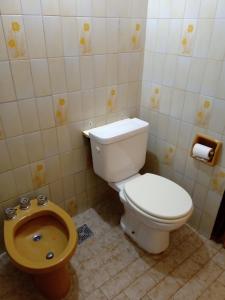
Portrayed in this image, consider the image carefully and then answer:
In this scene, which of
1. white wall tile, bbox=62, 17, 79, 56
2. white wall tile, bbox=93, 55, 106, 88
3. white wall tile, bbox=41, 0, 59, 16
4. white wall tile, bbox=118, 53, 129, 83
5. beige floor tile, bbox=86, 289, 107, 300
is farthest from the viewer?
white wall tile, bbox=118, 53, 129, 83

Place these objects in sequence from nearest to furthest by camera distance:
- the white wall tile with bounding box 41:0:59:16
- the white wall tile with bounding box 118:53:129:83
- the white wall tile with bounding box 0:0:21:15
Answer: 1. the white wall tile with bounding box 0:0:21:15
2. the white wall tile with bounding box 41:0:59:16
3. the white wall tile with bounding box 118:53:129:83

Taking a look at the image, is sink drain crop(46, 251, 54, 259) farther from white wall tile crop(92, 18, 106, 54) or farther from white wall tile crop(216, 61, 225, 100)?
white wall tile crop(216, 61, 225, 100)

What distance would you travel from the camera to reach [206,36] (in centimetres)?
130

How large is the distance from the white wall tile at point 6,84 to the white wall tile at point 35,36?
Result: 0.15 m

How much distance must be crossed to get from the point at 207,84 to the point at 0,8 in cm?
116

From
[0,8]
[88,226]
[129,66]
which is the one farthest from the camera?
[88,226]

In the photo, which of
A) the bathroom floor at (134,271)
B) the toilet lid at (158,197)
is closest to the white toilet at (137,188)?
the toilet lid at (158,197)

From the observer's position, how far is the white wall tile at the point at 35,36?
1131mm

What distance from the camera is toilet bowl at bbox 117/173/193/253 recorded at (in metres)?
1.32

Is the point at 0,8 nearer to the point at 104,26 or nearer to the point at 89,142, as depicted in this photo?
the point at 104,26

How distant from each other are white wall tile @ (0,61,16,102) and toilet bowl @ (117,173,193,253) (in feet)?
2.91

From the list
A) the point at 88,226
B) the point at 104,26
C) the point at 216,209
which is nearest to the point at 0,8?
the point at 104,26

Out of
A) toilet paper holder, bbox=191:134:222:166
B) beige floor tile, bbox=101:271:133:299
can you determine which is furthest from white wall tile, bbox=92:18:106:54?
beige floor tile, bbox=101:271:133:299

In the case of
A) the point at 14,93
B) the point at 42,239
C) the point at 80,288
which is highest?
the point at 14,93
